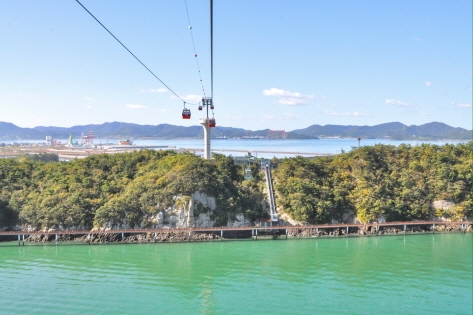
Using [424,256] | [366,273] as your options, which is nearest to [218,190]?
[366,273]

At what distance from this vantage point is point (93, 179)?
25.0m

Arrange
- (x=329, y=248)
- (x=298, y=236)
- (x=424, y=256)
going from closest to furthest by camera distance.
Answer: (x=424, y=256) → (x=329, y=248) → (x=298, y=236)

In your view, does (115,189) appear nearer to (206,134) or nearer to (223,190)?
(223,190)

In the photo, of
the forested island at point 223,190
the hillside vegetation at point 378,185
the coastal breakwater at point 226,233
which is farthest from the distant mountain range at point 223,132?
the coastal breakwater at point 226,233

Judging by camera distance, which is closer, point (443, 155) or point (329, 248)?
point (329, 248)

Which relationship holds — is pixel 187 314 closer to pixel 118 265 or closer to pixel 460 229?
pixel 118 265

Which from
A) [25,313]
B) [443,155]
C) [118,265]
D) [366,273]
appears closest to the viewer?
[25,313]

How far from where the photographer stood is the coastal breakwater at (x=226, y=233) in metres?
21.7

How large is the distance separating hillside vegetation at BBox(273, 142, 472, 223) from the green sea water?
2490mm

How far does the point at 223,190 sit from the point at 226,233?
303cm

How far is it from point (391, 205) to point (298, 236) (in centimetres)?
687

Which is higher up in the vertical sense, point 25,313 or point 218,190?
point 218,190

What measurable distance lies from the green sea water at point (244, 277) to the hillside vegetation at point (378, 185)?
249 cm

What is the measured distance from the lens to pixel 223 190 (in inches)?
960
